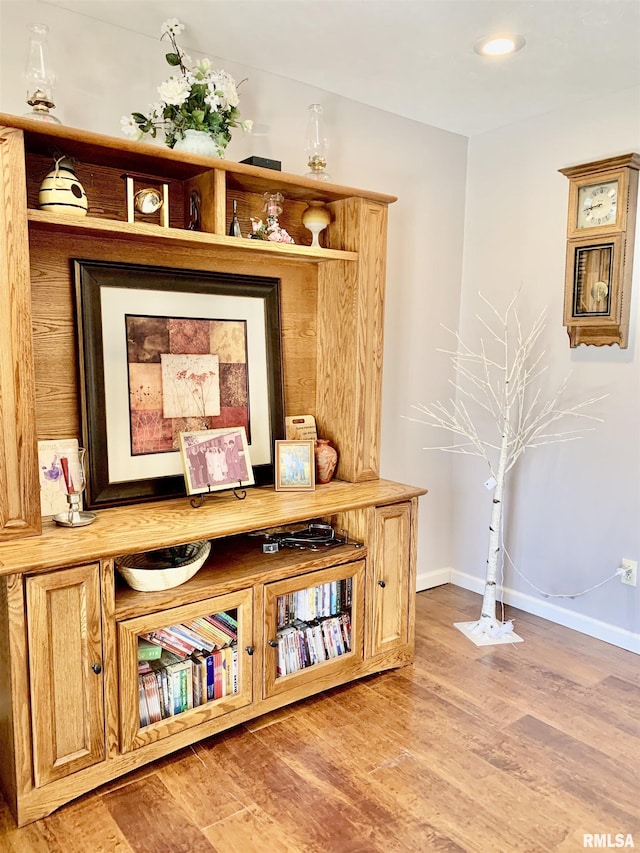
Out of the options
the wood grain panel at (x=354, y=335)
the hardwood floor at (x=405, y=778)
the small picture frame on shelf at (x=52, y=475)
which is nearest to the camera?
the hardwood floor at (x=405, y=778)

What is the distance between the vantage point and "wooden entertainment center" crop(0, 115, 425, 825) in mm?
1869

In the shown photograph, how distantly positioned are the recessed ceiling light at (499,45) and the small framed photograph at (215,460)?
5.65 ft

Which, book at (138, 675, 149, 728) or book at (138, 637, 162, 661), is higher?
book at (138, 637, 162, 661)

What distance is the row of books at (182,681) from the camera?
2.10 metres

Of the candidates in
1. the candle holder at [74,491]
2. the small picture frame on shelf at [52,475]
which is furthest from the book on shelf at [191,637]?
the small picture frame on shelf at [52,475]

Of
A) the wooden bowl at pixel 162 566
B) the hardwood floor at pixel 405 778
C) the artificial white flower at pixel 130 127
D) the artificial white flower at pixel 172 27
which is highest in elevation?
the artificial white flower at pixel 172 27

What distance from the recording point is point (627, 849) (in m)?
1.79

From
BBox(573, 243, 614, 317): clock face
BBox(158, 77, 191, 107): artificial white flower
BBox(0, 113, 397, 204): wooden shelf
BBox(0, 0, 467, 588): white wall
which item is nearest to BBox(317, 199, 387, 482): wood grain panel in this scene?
BBox(0, 113, 397, 204): wooden shelf

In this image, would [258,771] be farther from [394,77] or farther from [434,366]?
[394,77]

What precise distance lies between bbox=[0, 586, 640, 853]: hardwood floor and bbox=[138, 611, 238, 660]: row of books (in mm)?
342

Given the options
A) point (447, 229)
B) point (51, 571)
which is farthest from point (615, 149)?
point (51, 571)

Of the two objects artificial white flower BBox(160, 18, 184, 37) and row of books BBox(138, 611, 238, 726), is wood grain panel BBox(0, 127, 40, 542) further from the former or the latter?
artificial white flower BBox(160, 18, 184, 37)

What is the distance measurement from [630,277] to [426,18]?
136cm

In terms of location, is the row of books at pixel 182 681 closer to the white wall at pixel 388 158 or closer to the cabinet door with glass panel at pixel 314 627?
the cabinet door with glass panel at pixel 314 627
